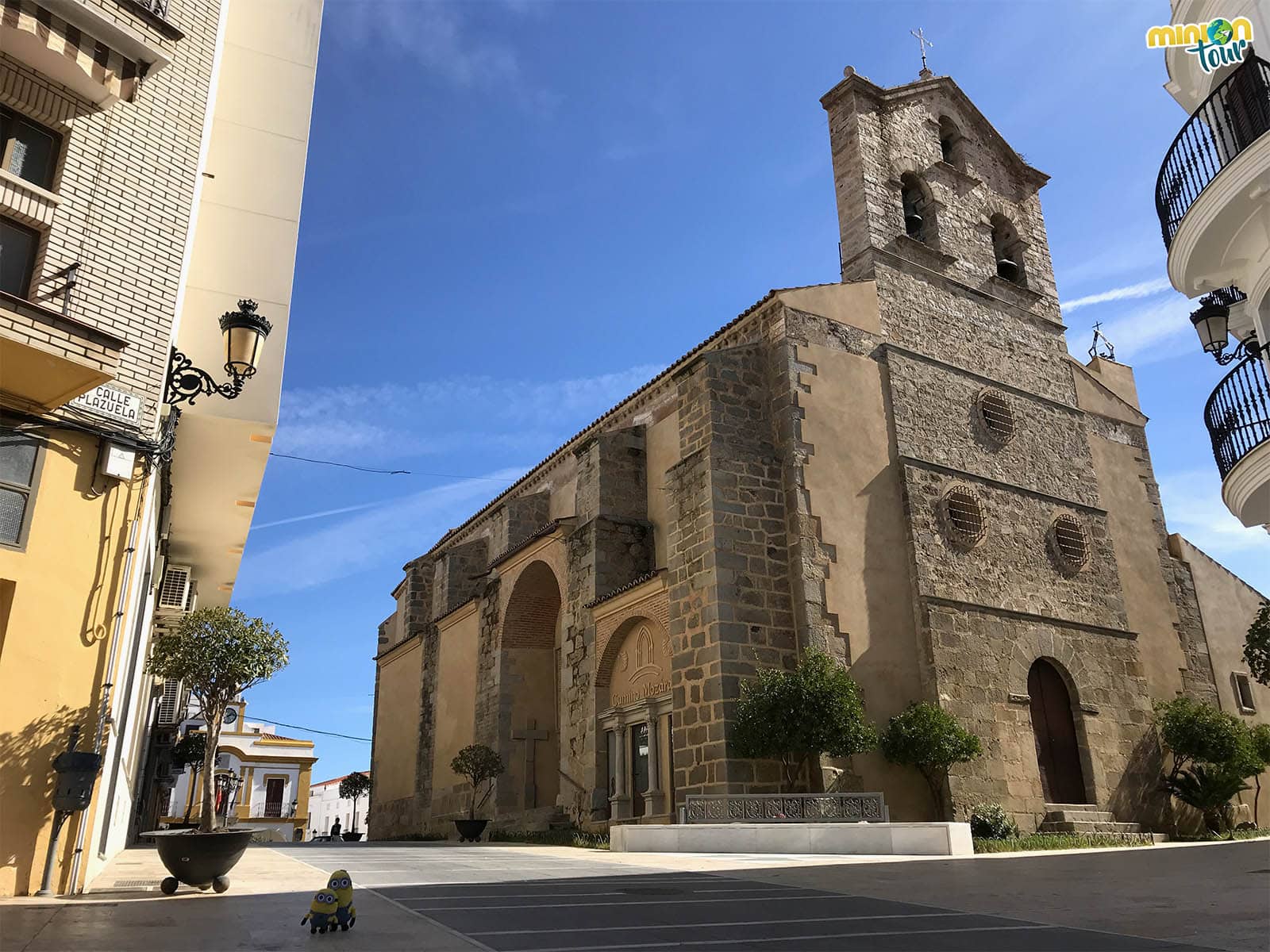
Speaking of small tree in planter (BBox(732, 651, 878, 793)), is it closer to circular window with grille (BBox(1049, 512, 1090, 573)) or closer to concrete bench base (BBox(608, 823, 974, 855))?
concrete bench base (BBox(608, 823, 974, 855))

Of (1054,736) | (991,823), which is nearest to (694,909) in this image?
(991,823)

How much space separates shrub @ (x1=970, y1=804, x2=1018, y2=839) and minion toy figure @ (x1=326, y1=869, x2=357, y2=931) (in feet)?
39.7

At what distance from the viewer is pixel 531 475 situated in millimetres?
24891

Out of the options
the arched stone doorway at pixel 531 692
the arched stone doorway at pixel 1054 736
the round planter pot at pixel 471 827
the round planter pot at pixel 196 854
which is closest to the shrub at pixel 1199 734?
the arched stone doorway at pixel 1054 736

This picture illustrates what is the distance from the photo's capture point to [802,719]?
42.5 feet

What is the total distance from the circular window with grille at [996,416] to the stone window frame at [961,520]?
68.3 inches

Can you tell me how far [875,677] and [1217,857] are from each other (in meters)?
5.60

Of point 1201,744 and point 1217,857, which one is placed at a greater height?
point 1201,744

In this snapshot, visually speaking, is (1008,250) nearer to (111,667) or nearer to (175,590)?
(175,590)

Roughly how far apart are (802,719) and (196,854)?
8.60 metres

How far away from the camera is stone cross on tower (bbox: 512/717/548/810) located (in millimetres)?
20297

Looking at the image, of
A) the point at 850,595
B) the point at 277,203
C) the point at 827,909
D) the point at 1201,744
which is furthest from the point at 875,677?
the point at 277,203

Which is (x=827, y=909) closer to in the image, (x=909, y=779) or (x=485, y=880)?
(x=485, y=880)

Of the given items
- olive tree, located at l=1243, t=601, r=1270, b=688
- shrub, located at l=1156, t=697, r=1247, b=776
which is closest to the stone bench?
olive tree, located at l=1243, t=601, r=1270, b=688
